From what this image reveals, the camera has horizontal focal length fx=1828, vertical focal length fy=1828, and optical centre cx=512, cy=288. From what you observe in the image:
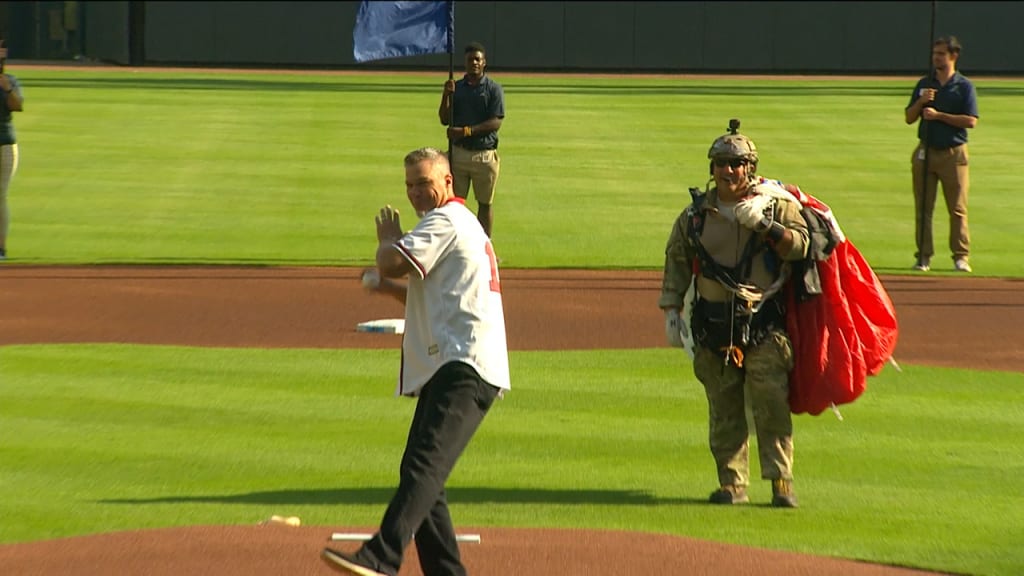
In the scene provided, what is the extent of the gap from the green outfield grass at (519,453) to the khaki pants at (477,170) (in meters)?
5.23

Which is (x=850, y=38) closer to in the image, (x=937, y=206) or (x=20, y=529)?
(x=937, y=206)

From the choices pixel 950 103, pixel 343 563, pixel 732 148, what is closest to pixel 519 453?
pixel 732 148

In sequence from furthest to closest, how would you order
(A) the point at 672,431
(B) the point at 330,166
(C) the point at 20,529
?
(B) the point at 330,166
(A) the point at 672,431
(C) the point at 20,529

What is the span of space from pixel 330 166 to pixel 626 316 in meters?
14.2

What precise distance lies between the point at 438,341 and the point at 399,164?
897 inches

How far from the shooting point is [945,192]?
19969 millimetres

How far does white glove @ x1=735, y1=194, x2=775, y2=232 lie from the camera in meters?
9.60

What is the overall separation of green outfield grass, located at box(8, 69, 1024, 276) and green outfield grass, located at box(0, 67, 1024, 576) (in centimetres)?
11

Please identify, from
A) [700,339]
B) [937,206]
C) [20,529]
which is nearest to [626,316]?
[700,339]

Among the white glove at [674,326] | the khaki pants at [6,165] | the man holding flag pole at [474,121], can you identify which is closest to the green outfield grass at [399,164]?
the khaki pants at [6,165]

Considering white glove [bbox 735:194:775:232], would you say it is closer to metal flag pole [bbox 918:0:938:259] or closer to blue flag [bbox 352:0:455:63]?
blue flag [bbox 352:0:455:63]

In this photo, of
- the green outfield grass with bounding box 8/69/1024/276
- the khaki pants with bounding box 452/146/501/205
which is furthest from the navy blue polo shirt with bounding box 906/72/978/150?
the khaki pants with bounding box 452/146/501/205

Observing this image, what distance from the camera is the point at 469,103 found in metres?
19.1

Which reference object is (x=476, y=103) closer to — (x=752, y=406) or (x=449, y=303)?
(x=752, y=406)
